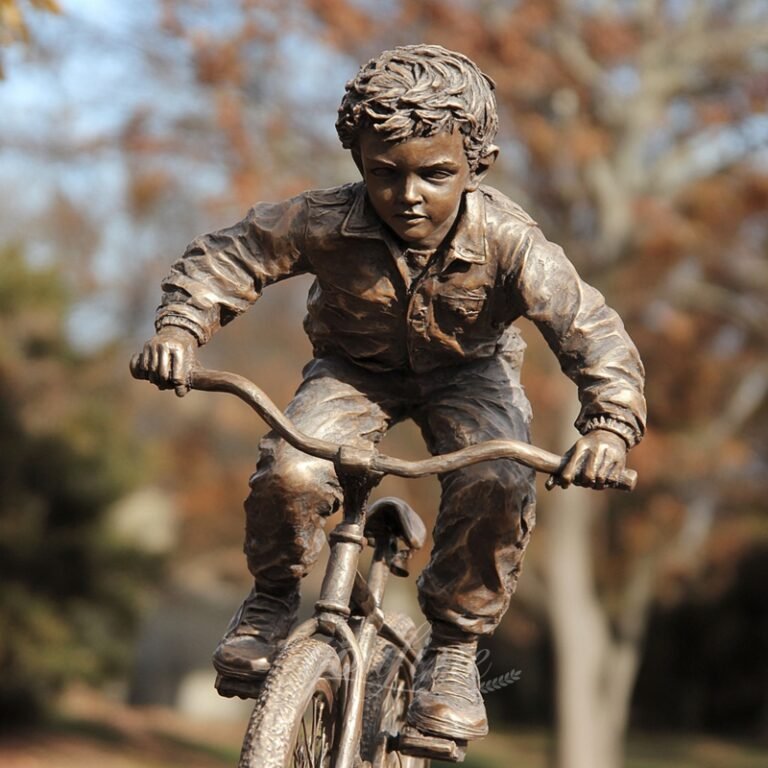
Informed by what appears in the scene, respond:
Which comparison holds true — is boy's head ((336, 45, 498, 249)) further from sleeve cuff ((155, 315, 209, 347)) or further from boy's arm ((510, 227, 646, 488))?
sleeve cuff ((155, 315, 209, 347))

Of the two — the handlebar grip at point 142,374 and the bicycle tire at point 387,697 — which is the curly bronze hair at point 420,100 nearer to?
the handlebar grip at point 142,374

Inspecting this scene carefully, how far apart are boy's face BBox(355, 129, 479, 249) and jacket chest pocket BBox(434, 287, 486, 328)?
0.22 metres

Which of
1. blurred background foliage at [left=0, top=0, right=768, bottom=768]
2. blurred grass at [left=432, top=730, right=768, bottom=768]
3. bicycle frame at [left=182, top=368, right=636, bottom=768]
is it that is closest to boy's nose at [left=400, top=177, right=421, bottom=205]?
bicycle frame at [left=182, top=368, right=636, bottom=768]

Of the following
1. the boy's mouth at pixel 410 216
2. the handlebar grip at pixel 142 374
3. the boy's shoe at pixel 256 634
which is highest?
the boy's mouth at pixel 410 216

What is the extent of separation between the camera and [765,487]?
15344mm

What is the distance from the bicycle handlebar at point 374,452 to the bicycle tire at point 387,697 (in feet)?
3.27

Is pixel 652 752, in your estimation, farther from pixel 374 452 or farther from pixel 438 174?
pixel 438 174

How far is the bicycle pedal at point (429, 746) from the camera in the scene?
12.6 feet

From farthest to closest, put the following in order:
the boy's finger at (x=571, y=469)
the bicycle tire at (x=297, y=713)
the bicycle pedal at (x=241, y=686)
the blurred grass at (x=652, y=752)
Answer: the blurred grass at (x=652, y=752)
the bicycle pedal at (x=241, y=686)
the boy's finger at (x=571, y=469)
the bicycle tire at (x=297, y=713)

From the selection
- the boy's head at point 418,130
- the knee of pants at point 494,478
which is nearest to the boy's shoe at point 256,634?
the knee of pants at point 494,478

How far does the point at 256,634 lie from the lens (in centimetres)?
395

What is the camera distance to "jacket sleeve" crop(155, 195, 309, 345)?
3820mm

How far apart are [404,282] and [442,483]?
616 mm

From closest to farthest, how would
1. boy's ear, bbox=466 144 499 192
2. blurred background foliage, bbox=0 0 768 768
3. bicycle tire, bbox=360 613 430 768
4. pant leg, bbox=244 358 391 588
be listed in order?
1. boy's ear, bbox=466 144 499 192
2. pant leg, bbox=244 358 391 588
3. bicycle tire, bbox=360 613 430 768
4. blurred background foliage, bbox=0 0 768 768
